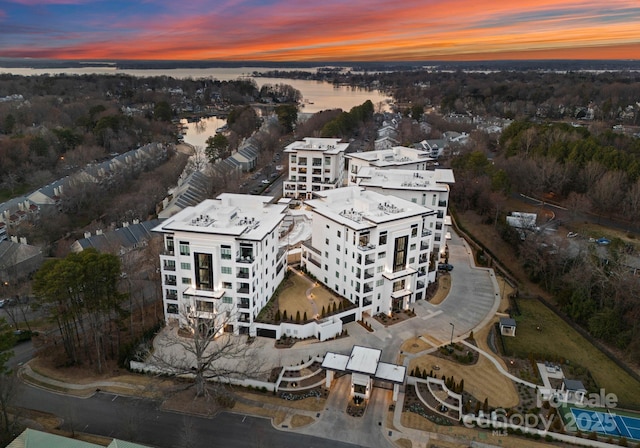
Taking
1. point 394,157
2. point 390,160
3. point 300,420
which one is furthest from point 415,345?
point 394,157

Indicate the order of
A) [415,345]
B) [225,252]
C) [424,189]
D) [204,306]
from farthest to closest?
[424,189], [415,345], [204,306], [225,252]

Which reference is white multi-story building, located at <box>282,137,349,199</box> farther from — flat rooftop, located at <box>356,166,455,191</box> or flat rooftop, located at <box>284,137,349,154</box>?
flat rooftop, located at <box>356,166,455,191</box>

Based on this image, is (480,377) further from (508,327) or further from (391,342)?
(508,327)

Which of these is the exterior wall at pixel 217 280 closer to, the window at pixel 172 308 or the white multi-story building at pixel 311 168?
the window at pixel 172 308

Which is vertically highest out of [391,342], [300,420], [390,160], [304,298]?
[390,160]

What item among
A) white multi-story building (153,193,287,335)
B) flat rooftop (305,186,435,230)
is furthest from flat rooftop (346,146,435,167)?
white multi-story building (153,193,287,335)
